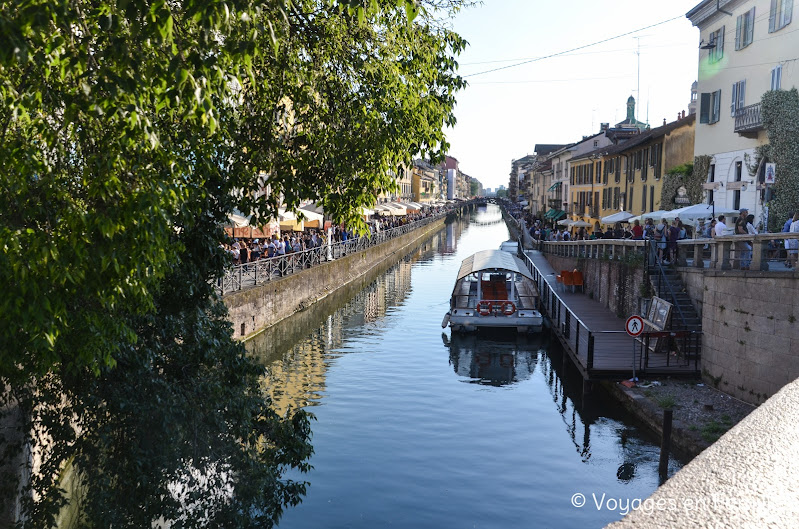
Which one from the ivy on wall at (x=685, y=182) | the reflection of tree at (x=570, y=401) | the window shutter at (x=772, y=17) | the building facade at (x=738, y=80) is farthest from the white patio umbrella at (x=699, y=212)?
the reflection of tree at (x=570, y=401)

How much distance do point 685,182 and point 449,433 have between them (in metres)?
20.7

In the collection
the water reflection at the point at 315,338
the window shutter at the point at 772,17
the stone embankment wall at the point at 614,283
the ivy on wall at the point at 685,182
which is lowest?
the water reflection at the point at 315,338

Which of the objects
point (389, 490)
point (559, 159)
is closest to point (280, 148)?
point (389, 490)

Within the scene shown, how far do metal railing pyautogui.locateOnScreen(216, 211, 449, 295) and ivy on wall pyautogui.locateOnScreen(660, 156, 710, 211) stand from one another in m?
12.8

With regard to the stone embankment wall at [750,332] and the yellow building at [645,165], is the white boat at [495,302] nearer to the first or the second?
the stone embankment wall at [750,332]

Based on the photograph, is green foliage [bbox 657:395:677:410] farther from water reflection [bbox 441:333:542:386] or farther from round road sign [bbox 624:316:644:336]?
water reflection [bbox 441:333:542:386]

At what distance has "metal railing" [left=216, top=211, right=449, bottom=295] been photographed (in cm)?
2086

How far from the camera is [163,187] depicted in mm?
5129

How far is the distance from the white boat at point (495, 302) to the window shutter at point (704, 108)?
8869 millimetres

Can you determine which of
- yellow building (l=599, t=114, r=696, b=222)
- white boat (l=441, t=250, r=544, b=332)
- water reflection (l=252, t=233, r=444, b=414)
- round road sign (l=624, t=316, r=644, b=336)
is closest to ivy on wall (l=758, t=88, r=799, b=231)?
white boat (l=441, t=250, r=544, b=332)

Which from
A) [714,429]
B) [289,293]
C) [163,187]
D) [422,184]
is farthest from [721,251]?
[422,184]

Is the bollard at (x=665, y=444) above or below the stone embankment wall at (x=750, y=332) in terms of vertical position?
below

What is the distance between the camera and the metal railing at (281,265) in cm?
2086

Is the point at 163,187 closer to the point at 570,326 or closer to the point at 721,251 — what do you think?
the point at 721,251
